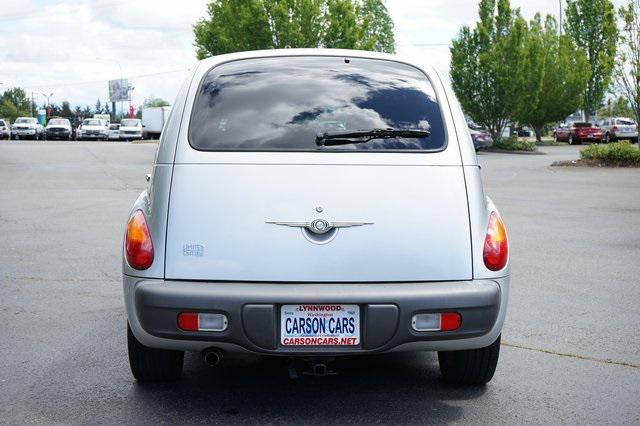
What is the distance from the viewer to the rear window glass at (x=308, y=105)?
4074 mm

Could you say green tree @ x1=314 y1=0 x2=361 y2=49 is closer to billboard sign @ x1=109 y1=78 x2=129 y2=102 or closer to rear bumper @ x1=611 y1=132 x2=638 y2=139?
rear bumper @ x1=611 y1=132 x2=638 y2=139

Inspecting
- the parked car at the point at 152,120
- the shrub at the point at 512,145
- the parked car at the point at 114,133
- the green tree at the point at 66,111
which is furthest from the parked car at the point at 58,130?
the green tree at the point at 66,111

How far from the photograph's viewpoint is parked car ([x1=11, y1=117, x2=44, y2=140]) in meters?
60.0

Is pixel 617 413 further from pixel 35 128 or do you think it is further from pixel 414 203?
pixel 35 128

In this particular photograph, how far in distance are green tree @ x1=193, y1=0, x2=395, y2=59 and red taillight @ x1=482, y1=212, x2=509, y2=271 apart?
29.5m

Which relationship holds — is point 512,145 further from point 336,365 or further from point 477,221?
point 477,221

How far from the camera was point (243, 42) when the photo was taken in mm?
33875

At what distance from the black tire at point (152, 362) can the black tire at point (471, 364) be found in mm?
1387

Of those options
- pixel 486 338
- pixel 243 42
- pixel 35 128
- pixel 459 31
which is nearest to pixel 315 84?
pixel 486 338

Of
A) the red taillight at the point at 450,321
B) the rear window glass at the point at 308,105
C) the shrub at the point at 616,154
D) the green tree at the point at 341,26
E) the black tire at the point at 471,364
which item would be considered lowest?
the shrub at the point at 616,154

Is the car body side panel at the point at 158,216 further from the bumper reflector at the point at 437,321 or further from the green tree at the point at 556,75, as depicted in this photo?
the green tree at the point at 556,75

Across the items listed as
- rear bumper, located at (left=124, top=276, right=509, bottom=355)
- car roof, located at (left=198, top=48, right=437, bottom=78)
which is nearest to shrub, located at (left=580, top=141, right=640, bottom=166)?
car roof, located at (left=198, top=48, right=437, bottom=78)

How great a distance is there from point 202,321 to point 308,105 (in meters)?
1.20

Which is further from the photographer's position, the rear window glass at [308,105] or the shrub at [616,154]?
the shrub at [616,154]
